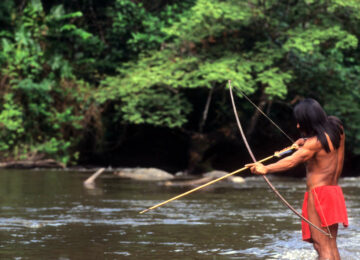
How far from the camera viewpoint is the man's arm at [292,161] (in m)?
6.29

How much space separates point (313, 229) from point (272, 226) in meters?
3.52

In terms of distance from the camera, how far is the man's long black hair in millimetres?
6492

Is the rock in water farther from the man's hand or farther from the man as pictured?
the man's hand

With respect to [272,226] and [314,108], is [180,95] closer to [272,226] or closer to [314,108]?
[272,226]

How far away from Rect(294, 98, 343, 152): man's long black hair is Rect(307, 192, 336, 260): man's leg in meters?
0.54

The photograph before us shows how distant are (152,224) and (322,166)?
→ 4092 millimetres

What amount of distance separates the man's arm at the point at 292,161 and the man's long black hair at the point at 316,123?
0.10 meters

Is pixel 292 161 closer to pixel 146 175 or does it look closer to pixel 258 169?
pixel 258 169

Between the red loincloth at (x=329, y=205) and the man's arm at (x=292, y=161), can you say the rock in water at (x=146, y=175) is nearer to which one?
the red loincloth at (x=329, y=205)

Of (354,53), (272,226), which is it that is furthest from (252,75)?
(272,226)

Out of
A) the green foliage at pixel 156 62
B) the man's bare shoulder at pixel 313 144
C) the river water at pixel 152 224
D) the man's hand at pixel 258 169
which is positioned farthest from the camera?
the green foliage at pixel 156 62

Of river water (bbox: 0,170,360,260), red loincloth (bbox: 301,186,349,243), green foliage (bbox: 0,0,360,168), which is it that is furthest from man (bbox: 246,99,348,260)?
green foliage (bbox: 0,0,360,168)

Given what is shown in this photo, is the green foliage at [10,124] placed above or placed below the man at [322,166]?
above

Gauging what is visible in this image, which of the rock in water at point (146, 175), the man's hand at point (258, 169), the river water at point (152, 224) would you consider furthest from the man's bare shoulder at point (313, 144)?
the rock in water at point (146, 175)
